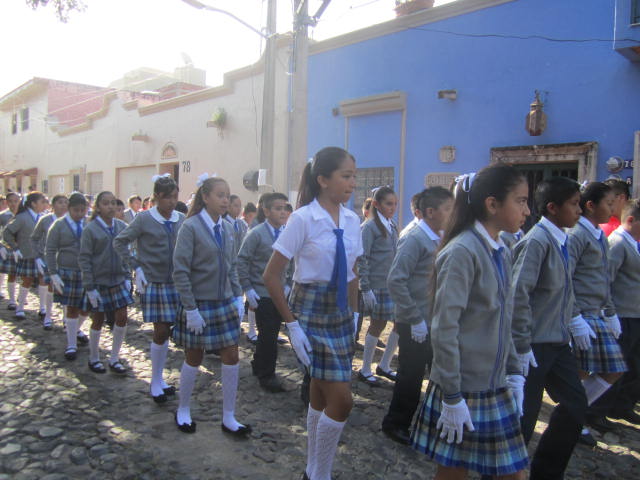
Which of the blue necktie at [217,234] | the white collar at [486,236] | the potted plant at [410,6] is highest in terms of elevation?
the potted plant at [410,6]

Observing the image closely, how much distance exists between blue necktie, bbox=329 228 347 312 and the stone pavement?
124 centimetres

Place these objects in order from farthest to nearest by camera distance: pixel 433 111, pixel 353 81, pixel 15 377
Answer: pixel 353 81
pixel 433 111
pixel 15 377

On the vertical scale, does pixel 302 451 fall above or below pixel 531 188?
below

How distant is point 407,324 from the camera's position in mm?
3777

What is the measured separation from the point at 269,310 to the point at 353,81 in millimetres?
7914

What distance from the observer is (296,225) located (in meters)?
2.79

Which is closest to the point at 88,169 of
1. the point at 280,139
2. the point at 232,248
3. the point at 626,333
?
the point at 280,139

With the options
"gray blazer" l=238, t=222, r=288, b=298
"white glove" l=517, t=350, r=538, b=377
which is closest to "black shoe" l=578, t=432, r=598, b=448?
"white glove" l=517, t=350, r=538, b=377

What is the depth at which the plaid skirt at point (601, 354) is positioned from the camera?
11.7 feet

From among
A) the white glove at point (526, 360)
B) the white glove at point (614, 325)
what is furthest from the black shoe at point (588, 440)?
the white glove at point (526, 360)

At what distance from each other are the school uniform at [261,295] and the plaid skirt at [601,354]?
99.9 inches

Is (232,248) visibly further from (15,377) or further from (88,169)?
(88,169)

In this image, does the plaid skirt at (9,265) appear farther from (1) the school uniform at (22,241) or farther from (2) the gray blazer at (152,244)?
(2) the gray blazer at (152,244)

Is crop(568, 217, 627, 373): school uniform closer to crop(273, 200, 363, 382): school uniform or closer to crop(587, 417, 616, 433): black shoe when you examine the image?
crop(587, 417, 616, 433): black shoe
